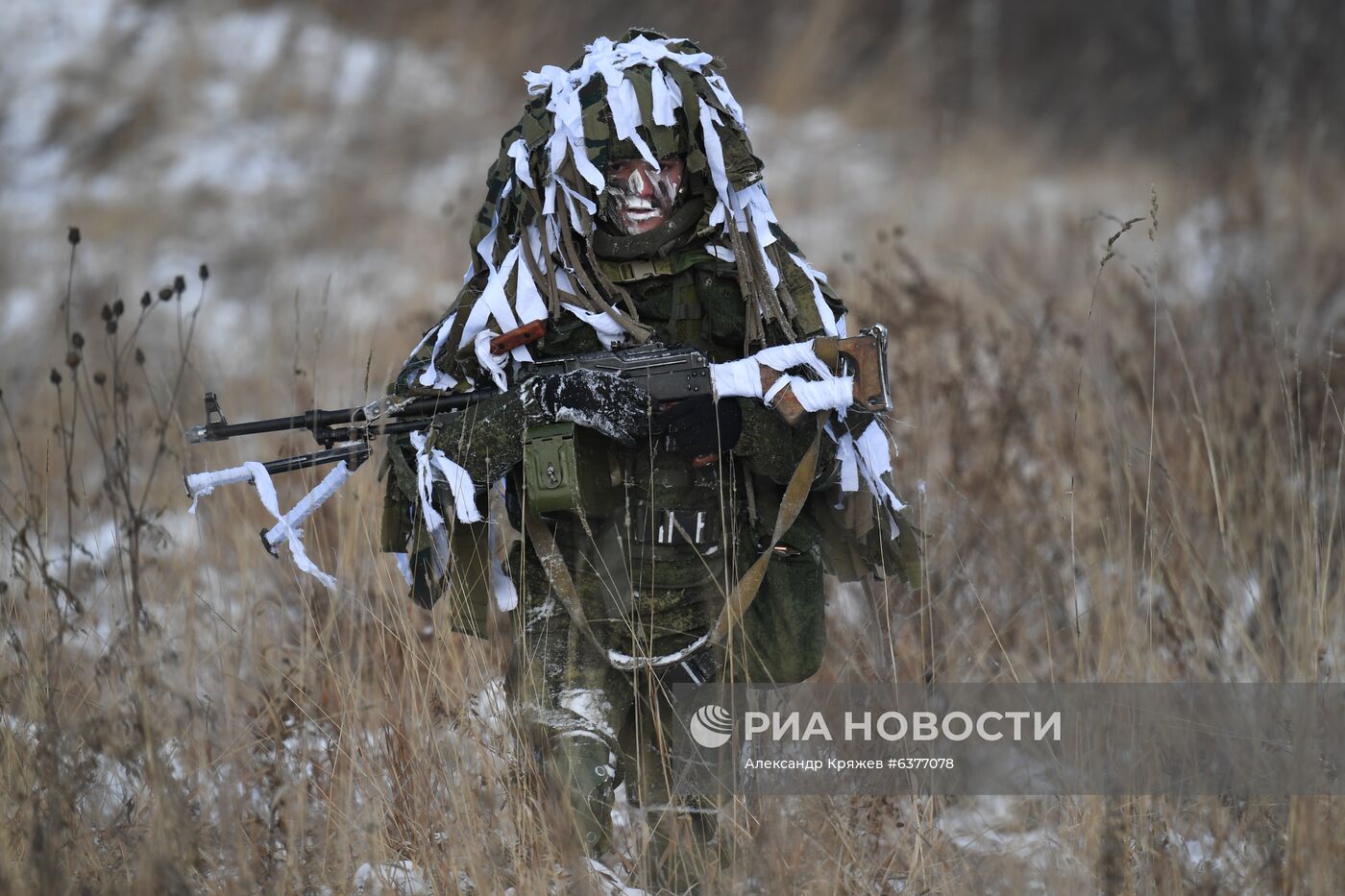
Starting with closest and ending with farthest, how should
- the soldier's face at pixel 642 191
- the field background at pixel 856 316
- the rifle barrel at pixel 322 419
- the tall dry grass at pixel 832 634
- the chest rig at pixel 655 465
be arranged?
1. the tall dry grass at pixel 832 634
2. the field background at pixel 856 316
3. the rifle barrel at pixel 322 419
4. the chest rig at pixel 655 465
5. the soldier's face at pixel 642 191

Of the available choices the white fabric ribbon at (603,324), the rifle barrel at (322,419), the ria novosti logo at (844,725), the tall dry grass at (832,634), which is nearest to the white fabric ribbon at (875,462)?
the tall dry grass at (832,634)

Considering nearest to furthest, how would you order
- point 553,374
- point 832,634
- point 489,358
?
point 553,374 → point 489,358 → point 832,634

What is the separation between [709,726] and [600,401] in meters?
0.80

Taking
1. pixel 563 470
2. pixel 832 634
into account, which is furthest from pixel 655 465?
pixel 832 634

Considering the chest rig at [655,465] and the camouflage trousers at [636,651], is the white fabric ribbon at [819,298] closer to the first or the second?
the chest rig at [655,465]

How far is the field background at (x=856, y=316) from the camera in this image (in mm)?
2525

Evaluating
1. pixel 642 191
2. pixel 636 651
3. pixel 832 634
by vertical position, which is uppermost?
pixel 642 191

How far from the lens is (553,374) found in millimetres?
2771

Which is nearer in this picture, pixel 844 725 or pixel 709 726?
pixel 709 726

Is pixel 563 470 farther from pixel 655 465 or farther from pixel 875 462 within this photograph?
pixel 875 462

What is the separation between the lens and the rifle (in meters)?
2.70

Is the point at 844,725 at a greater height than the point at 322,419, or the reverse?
the point at 322,419

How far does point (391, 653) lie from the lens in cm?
366

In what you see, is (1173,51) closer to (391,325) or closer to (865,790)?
(391,325)
